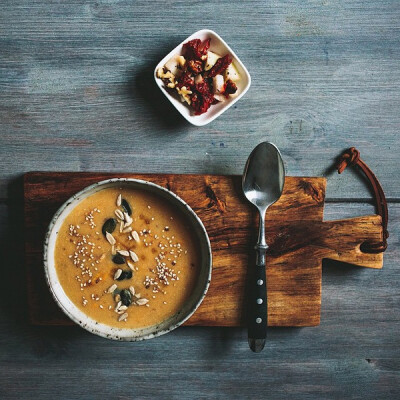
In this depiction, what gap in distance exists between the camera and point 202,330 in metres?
1.55

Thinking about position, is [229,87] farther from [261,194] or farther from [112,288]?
[112,288]

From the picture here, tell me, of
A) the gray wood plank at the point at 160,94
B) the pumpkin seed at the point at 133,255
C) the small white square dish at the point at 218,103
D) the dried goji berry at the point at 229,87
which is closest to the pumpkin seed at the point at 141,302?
the pumpkin seed at the point at 133,255

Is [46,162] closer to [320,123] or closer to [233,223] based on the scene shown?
[233,223]

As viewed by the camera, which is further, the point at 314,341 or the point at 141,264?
the point at 314,341

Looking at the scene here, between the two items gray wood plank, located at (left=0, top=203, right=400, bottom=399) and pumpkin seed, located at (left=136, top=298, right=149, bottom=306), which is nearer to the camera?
pumpkin seed, located at (left=136, top=298, right=149, bottom=306)

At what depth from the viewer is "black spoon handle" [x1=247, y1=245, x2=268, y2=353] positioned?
141cm

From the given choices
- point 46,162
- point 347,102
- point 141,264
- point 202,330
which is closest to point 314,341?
point 202,330

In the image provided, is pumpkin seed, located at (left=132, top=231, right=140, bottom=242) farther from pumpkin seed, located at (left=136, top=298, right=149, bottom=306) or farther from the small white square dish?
the small white square dish

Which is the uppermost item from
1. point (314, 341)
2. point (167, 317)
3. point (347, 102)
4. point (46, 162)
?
point (347, 102)

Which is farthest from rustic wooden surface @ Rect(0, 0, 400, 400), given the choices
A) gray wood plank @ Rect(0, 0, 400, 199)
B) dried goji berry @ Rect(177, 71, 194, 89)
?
dried goji berry @ Rect(177, 71, 194, 89)

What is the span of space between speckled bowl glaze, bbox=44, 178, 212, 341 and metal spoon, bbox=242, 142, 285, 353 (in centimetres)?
Answer: 16

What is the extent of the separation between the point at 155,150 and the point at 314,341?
78cm

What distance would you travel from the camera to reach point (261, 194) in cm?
143

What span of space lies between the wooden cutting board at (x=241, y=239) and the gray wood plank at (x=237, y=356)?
0.29 ft
